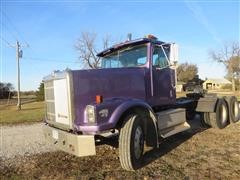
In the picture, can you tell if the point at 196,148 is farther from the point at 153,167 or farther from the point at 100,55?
the point at 100,55

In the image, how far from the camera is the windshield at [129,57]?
665 cm

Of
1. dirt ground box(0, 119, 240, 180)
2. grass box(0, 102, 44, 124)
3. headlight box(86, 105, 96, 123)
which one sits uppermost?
headlight box(86, 105, 96, 123)

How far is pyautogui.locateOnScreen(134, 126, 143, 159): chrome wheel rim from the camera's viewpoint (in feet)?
18.0

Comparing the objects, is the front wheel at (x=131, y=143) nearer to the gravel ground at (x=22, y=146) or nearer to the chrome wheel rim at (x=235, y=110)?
the gravel ground at (x=22, y=146)

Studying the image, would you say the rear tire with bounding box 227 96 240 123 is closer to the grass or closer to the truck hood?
the truck hood

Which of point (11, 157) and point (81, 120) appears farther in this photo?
A: point (11, 157)

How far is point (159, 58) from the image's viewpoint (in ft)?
22.9

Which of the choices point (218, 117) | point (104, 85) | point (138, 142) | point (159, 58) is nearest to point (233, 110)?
point (218, 117)

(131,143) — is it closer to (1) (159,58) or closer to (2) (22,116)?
(1) (159,58)

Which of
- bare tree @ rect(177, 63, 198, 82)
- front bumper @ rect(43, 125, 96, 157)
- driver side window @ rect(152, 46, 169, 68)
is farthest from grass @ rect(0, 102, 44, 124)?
bare tree @ rect(177, 63, 198, 82)

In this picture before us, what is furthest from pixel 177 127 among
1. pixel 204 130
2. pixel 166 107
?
pixel 204 130

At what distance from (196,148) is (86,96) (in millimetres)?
3279

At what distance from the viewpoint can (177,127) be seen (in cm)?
719

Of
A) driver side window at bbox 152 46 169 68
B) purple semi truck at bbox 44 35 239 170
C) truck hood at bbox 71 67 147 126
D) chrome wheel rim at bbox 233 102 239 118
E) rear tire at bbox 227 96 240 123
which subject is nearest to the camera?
purple semi truck at bbox 44 35 239 170
